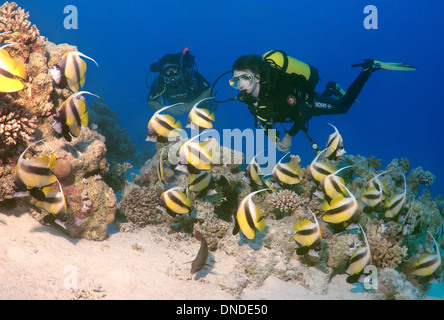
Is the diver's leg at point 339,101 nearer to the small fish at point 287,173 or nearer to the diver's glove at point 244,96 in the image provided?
the diver's glove at point 244,96

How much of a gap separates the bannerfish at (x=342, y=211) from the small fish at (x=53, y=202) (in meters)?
3.21

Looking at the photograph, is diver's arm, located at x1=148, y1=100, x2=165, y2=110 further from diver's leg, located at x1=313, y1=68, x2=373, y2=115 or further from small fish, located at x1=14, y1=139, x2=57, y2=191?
small fish, located at x1=14, y1=139, x2=57, y2=191

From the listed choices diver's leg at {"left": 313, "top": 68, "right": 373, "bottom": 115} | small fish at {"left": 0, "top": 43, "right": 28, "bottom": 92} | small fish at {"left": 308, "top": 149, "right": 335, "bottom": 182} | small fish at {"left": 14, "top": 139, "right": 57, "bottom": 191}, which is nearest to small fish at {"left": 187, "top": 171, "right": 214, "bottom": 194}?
small fish at {"left": 14, "top": 139, "right": 57, "bottom": 191}

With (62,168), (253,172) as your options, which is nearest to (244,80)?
(253,172)

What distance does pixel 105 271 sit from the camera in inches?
126

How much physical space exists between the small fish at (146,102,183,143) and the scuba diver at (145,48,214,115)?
4757 millimetres

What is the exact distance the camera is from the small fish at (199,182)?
3664 mm

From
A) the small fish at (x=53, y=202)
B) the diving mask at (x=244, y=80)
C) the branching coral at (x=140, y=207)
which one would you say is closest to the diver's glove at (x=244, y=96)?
the diving mask at (x=244, y=80)

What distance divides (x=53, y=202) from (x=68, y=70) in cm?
147

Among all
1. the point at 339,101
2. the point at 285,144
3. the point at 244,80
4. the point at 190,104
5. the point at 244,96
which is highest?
the point at 190,104

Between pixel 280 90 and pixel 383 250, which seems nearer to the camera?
pixel 383 250

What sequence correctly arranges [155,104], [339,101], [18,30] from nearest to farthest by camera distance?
[18,30] < [339,101] < [155,104]

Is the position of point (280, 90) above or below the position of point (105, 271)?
above

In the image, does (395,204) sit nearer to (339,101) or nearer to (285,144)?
(285,144)
